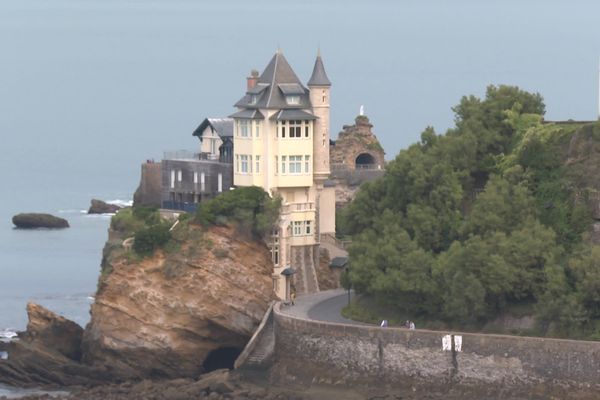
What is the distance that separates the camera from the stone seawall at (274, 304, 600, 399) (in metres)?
91.1

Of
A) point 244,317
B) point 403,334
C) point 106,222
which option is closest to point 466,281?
point 403,334

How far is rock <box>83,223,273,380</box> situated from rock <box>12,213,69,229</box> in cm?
4764

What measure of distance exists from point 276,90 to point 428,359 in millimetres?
14340

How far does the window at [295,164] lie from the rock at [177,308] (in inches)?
156

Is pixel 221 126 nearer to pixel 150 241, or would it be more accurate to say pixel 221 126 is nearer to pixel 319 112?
pixel 319 112

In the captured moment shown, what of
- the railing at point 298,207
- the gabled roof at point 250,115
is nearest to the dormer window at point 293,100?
the gabled roof at point 250,115

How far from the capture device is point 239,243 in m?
102

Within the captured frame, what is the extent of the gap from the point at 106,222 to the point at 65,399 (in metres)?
54.5

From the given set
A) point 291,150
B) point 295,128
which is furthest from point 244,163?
point 295,128

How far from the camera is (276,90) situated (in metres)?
105

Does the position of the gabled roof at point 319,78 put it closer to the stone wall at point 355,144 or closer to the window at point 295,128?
the window at point 295,128

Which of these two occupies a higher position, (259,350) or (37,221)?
(37,221)

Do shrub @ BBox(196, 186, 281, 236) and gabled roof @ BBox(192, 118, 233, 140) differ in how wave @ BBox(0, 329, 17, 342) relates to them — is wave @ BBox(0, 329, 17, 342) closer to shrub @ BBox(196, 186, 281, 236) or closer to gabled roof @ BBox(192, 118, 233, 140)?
gabled roof @ BBox(192, 118, 233, 140)

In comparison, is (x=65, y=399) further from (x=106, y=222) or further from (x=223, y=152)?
(x=106, y=222)
